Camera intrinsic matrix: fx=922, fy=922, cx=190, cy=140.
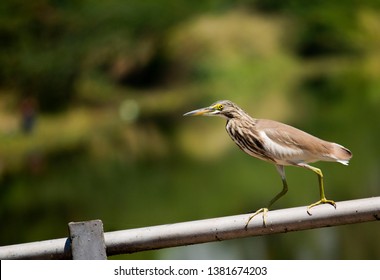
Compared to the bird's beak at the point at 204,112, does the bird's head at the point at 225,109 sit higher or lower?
higher

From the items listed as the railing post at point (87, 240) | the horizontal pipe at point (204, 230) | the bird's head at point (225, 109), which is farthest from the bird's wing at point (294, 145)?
the railing post at point (87, 240)

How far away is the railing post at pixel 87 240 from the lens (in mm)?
3832

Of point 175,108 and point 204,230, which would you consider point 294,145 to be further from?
point 175,108

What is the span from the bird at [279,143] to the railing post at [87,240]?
960 mm

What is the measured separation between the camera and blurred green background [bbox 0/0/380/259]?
42.4 ft

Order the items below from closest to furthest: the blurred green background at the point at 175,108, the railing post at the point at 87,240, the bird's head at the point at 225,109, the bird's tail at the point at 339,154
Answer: the railing post at the point at 87,240
the bird's tail at the point at 339,154
the bird's head at the point at 225,109
the blurred green background at the point at 175,108

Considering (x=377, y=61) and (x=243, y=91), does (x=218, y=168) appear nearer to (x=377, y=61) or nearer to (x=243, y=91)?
(x=243, y=91)

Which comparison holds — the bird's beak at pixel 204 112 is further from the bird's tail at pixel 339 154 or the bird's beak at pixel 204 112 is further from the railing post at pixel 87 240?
the railing post at pixel 87 240

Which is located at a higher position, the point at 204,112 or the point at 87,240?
the point at 204,112

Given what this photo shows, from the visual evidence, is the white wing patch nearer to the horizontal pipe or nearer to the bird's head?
the bird's head

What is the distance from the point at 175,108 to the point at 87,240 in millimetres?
25993

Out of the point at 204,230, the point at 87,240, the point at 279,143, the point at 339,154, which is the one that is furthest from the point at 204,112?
the point at 87,240

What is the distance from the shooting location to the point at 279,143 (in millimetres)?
4523

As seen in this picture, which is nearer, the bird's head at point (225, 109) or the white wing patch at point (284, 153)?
the white wing patch at point (284, 153)
